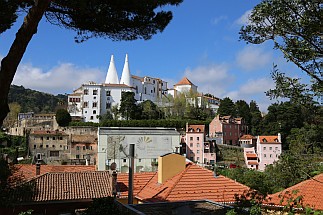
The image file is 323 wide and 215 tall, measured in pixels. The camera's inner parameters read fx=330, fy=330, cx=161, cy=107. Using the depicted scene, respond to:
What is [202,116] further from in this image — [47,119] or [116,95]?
[47,119]

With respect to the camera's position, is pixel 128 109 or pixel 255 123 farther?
pixel 255 123

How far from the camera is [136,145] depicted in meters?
42.5

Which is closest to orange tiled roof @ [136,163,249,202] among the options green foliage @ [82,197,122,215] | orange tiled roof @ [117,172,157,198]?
orange tiled roof @ [117,172,157,198]

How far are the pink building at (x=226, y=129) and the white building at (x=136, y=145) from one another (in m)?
19.7

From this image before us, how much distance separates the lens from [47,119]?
2594 inches

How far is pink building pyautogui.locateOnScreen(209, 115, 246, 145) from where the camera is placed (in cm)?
6261

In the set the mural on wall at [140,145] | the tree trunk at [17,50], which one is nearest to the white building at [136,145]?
the mural on wall at [140,145]

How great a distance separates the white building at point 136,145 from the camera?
40344 millimetres

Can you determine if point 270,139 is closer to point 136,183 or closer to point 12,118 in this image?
point 136,183

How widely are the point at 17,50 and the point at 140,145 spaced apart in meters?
36.6

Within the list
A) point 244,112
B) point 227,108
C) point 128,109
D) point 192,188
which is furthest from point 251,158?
point 192,188

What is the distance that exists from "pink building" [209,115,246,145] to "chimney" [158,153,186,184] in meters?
46.6

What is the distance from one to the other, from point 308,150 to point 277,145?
5042 cm

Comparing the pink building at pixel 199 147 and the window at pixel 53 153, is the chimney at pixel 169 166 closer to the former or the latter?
the pink building at pixel 199 147
